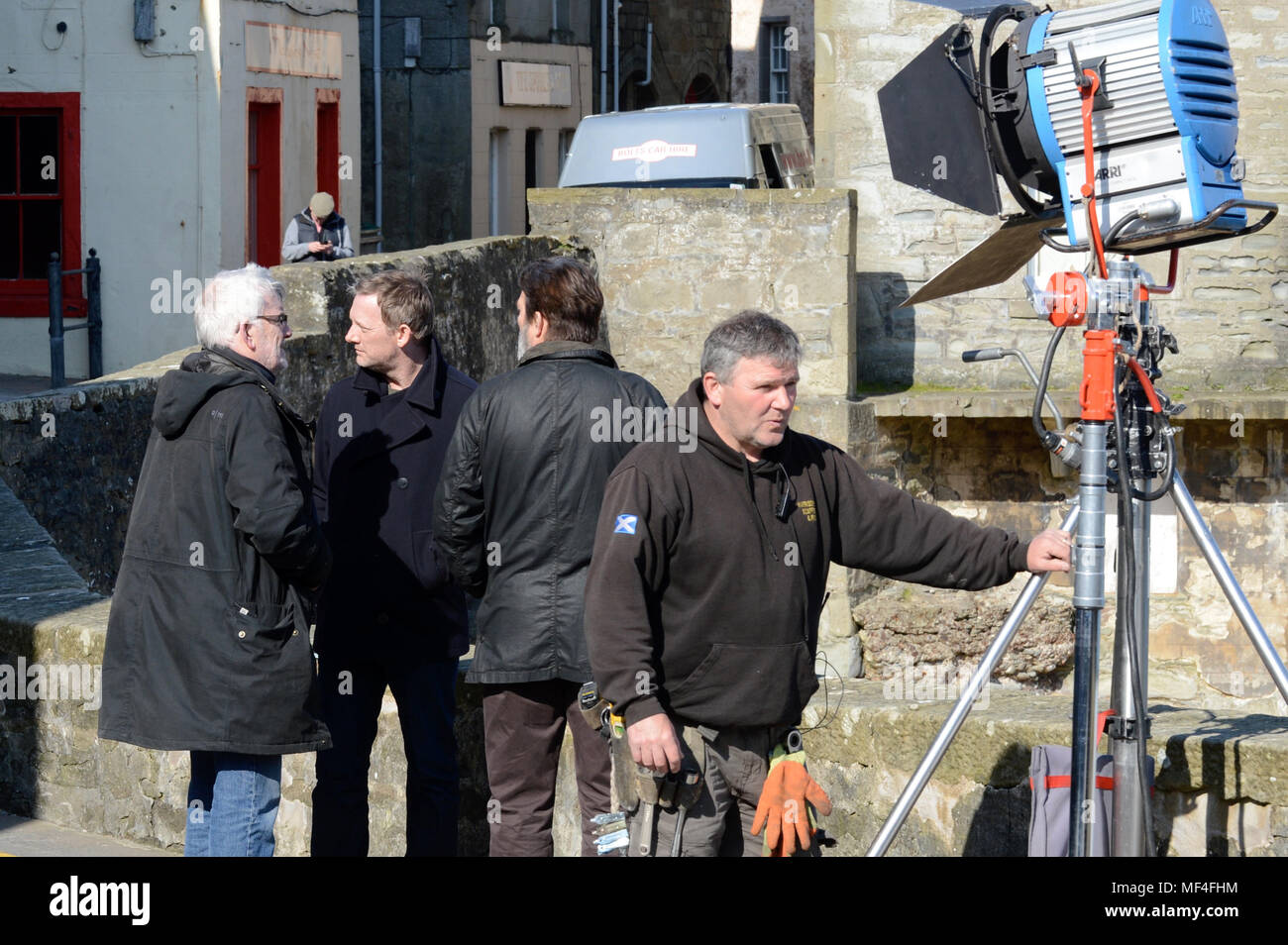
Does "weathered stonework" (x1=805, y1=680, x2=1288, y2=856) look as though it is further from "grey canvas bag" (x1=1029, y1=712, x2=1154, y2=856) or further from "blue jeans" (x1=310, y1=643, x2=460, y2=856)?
"blue jeans" (x1=310, y1=643, x2=460, y2=856)

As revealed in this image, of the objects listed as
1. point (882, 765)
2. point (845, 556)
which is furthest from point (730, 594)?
point (882, 765)

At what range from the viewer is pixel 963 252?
1104cm

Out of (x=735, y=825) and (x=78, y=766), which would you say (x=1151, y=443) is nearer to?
(x=735, y=825)

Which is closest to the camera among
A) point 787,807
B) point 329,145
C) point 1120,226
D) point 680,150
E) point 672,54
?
point 787,807

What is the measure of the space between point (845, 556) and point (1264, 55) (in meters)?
8.06

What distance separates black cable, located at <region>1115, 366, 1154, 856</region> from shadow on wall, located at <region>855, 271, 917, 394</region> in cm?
763

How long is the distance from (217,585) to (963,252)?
25.0 feet

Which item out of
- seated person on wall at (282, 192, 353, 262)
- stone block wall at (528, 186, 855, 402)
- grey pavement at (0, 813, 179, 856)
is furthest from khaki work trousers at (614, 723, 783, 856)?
seated person on wall at (282, 192, 353, 262)

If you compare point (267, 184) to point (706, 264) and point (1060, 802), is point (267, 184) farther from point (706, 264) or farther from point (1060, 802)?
point (1060, 802)

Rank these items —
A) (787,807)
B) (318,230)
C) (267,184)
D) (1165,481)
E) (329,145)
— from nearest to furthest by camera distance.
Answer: (787,807) → (1165,481) → (318,230) → (267,184) → (329,145)

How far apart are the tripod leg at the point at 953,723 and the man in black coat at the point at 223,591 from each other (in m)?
1.32

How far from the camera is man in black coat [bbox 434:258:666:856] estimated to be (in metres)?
4.53

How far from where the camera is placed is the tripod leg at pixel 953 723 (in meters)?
4.00

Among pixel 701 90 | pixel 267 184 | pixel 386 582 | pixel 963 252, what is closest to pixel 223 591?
pixel 386 582
